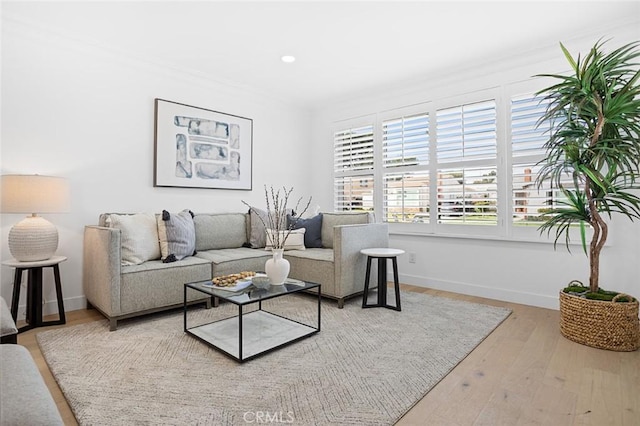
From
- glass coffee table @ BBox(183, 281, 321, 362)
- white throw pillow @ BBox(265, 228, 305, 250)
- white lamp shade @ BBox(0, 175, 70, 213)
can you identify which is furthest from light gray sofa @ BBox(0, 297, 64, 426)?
white throw pillow @ BBox(265, 228, 305, 250)

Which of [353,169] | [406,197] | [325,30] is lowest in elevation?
[406,197]

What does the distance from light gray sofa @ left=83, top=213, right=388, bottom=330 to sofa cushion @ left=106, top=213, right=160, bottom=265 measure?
0.09 ft

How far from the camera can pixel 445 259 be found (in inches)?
152

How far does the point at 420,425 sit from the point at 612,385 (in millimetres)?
1136

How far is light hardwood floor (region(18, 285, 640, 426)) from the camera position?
1571 millimetres

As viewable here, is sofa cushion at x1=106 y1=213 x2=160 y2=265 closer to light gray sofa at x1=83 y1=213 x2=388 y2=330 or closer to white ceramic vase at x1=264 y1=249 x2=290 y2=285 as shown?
light gray sofa at x1=83 y1=213 x2=388 y2=330

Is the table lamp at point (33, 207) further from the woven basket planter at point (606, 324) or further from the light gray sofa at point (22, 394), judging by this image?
the woven basket planter at point (606, 324)

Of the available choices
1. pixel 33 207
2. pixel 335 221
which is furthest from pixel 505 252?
pixel 33 207

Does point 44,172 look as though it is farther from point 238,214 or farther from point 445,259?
point 445,259

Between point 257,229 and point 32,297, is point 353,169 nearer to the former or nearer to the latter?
point 257,229

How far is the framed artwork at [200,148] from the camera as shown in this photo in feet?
12.0

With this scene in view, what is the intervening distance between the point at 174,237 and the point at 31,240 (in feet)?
3.25

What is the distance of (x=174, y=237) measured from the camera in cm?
314

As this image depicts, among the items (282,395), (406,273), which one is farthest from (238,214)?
(282,395)
